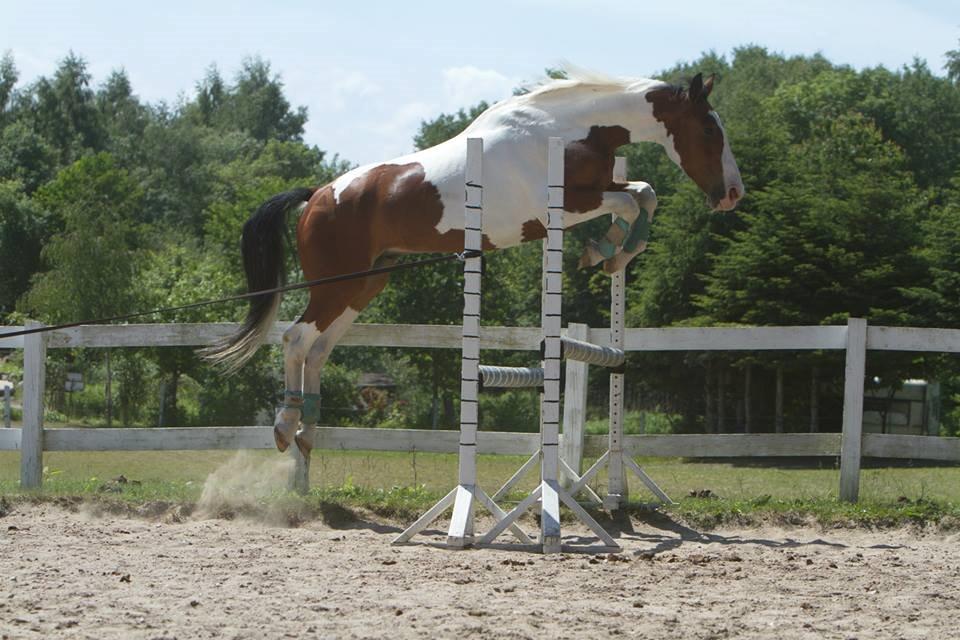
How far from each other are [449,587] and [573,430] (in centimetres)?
302

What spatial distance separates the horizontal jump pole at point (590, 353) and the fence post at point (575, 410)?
53cm

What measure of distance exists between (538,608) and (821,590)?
4.09 ft

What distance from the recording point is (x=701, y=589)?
449 centimetres

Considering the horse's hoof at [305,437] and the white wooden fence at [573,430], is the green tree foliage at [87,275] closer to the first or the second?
the white wooden fence at [573,430]

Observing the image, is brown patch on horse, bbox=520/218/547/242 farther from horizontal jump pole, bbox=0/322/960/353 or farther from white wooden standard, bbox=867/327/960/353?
white wooden standard, bbox=867/327/960/353

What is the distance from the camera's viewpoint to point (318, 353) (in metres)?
7.05

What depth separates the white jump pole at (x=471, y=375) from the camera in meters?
5.76

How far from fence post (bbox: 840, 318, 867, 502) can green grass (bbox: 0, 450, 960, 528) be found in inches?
5.8

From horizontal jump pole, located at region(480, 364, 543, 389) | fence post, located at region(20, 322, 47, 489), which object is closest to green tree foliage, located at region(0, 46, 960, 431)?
horizontal jump pole, located at region(480, 364, 543, 389)

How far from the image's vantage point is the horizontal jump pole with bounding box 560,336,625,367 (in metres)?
6.19

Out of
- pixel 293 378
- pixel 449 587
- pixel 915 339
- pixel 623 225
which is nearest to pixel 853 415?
pixel 915 339

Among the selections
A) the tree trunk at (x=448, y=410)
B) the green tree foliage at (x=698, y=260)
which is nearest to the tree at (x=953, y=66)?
the green tree foliage at (x=698, y=260)

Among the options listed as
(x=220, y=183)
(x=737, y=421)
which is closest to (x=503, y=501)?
(x=737, y=421)

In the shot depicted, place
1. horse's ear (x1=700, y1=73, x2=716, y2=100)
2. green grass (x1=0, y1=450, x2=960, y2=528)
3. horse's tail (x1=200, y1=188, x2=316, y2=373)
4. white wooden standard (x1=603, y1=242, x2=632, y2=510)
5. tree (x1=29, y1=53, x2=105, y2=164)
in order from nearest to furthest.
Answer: horse's ear (x1=700, y1=73, x2=716, y2=100), green grass (x1=0, y1=450, x2=960, y2=528), white wooden standard (x1=603, y1=242, x2=632, y2=510), horse's tail (x1=200, y1=188, x2=316, y2=373), tree (x1=29, y1=53, x2=105, y2=164)
